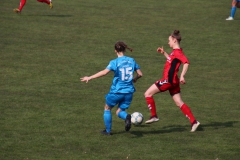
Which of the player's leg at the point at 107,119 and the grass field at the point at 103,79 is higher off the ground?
the player's leg at the point at 107,119

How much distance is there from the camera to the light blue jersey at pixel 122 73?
1046 cm

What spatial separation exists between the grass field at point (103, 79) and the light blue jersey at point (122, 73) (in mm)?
961

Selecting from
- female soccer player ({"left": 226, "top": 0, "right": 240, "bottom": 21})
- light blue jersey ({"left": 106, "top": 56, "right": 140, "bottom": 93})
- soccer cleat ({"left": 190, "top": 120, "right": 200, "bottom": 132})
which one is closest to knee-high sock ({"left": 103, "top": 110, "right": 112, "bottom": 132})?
light blue jersey ({"left": 106, "top": 56, "right": 140, "bottom": 93})

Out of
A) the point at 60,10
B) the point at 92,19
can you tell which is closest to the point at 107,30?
the point at 92,19

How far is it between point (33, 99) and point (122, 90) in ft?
12.8

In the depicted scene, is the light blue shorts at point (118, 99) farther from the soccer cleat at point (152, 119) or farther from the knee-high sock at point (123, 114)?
the soccer cleat at point (152, 119)

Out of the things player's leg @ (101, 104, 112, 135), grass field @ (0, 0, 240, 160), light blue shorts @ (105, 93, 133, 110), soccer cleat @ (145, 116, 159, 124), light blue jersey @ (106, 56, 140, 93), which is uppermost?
light blue jersey @ (106, 56, 140, 93)

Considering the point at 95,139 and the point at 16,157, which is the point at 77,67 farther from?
the point at 16,157

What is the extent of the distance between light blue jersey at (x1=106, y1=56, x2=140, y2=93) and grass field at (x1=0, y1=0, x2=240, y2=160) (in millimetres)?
961

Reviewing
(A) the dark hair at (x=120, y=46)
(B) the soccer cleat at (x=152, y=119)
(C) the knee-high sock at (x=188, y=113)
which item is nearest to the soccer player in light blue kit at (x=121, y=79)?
(A) the dark hair at (x=120, y=46)

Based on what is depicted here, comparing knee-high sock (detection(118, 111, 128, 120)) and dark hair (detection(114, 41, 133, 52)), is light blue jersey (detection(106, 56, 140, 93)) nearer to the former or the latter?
dark hair (detection(114, 41, 133, 52))

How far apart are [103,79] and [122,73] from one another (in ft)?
19.5

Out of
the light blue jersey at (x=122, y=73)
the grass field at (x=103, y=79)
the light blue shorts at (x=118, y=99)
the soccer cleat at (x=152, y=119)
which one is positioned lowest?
the grass field at (x=103, y=79)

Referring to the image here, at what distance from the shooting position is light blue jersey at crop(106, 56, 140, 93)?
1046 centimetres
